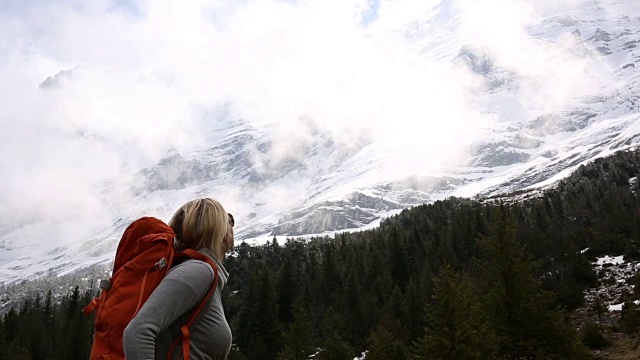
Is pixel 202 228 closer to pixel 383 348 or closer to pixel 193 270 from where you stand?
pixel 193 270

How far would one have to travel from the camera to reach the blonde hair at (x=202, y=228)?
3471mm

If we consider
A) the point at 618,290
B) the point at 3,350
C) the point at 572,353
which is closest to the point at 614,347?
the point at 572,353

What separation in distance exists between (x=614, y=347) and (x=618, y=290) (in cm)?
2111

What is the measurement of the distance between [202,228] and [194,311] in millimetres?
600

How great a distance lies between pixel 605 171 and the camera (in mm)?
160875

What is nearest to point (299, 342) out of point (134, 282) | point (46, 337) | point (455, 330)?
point (455, 330)

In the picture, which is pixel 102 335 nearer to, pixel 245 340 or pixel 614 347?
pixel 614 347

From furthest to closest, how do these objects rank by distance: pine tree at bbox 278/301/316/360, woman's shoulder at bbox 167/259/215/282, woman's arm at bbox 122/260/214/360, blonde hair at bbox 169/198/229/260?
pine tree at bbox 278/301/316/360
blonde hair at bbox 169/198/229/260
woman's shoulder at bbox 167/259/215/282
woman's arm at bbox 122/260/214/360

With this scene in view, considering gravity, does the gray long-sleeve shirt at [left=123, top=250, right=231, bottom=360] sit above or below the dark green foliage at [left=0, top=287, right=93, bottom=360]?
above

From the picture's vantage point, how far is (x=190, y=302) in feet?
10.2

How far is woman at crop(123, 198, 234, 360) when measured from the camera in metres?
2.86

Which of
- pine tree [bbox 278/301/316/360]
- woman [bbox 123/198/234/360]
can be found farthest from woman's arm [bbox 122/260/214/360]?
pine tree [bbox 278/301/316/360]

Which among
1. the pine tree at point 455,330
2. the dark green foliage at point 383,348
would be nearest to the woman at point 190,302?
the pine tree at point 455,330

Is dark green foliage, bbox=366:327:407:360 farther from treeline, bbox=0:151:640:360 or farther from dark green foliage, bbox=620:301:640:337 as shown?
dark green foliage, bbox=620:301:640:337
